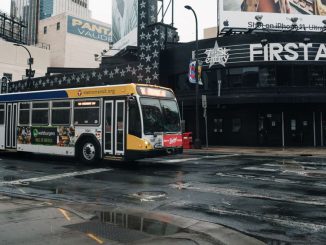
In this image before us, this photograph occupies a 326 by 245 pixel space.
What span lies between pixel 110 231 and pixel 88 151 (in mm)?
9850

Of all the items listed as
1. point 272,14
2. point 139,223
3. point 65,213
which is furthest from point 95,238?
point 272,14

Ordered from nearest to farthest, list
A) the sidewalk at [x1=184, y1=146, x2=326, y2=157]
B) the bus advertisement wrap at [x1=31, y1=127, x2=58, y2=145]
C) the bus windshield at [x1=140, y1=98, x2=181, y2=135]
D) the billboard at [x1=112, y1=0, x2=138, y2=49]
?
the bus windshield at [x1=140, y1=98, x2=181, y2=135]
the bus advertisement wrap at [x1=31, y1=127, x2=58, y2=145]
the sidewalk at [x1=184, y1=146, x2=326, y2=157]
the billboard at [x1=112, y1=0, x2=138, y2=49]

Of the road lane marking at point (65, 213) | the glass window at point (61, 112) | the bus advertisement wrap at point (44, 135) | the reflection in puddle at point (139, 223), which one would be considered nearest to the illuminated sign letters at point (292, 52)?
the glass window at point (61, 112)

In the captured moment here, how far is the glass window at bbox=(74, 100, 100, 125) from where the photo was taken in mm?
15695

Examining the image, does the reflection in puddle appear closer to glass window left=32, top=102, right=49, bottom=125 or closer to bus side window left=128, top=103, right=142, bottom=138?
bus side window left=128, top=103, right=142, bottom=138

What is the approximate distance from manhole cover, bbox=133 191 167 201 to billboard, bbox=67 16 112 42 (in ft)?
290

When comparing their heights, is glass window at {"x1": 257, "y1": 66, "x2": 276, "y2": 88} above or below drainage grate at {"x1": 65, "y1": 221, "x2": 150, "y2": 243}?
above

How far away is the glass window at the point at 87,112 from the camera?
1570 cm

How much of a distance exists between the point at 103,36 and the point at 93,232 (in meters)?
101

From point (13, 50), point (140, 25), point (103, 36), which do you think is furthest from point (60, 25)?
point (140, 25)

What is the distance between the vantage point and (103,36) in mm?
103438

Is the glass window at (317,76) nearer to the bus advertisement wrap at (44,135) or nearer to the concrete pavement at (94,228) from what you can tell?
the bus advertisement wrap at (44,135)

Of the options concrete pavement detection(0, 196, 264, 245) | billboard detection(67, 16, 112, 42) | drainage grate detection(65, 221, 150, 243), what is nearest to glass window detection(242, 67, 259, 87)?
concrete pavement detection(0, 196, 264, 245)

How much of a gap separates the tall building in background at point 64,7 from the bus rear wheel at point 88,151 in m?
167
